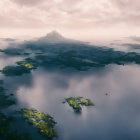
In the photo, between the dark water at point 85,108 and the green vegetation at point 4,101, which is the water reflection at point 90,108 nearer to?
the dark water at point 85,108

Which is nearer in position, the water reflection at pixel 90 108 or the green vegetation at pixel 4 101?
the water reflection at pixel 90 108

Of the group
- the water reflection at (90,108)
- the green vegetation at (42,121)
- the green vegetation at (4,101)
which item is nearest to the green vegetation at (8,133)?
the green vegetation at (42,121)

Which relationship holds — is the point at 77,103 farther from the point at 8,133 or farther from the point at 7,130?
the point at 8,133

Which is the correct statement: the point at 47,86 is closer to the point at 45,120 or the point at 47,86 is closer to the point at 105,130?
the point at 45,120

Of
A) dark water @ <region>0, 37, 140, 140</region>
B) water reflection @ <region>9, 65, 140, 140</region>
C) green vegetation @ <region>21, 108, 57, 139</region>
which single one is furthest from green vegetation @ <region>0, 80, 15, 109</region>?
green vegetation @ <region>21, 108, 57, 139</region>

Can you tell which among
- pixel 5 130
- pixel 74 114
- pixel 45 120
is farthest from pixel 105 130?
pixel 5 130

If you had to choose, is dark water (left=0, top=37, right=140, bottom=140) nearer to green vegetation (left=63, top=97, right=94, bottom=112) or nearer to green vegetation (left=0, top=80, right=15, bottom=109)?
green vegetation (left=63, top=97, right=94, bottom=112)

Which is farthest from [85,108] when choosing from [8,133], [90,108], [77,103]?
[8,133]
